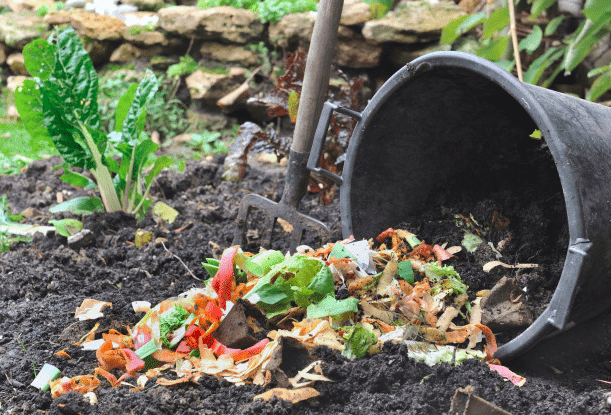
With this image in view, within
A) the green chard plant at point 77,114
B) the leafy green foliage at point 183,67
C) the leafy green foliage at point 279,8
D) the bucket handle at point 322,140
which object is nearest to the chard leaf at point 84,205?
the green chard plant at point 77,114

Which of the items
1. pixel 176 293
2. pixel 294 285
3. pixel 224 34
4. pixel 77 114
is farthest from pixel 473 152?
pixel 224 34

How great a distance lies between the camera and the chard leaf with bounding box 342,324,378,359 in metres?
1.39

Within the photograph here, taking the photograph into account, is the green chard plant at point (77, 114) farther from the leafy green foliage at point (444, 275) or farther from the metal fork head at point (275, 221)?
the leafy green foliage at point (444, 275)

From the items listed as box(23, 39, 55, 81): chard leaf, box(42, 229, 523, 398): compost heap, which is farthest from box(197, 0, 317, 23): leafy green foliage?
box(42, 229, 523, 398): compost heap

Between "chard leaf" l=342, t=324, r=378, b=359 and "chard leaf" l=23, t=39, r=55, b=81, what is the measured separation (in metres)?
1.91

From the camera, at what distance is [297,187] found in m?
2.20

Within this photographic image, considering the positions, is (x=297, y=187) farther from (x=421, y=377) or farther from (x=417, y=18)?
(x=417, y=18)

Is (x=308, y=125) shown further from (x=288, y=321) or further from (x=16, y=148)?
(x=16, y=148)

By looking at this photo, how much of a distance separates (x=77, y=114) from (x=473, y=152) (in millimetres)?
1796

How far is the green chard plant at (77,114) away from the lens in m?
2.43

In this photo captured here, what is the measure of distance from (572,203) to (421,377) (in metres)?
0.56

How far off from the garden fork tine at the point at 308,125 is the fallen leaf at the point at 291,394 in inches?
35.2

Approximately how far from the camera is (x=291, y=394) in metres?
1.23

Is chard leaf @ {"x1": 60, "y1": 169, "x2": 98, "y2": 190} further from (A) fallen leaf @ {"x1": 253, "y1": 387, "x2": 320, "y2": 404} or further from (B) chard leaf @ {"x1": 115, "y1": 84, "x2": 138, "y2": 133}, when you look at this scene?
(A) fallen leaf @ {"x1": 253, "y1": 387, "x2": 320, "y2": 404}
